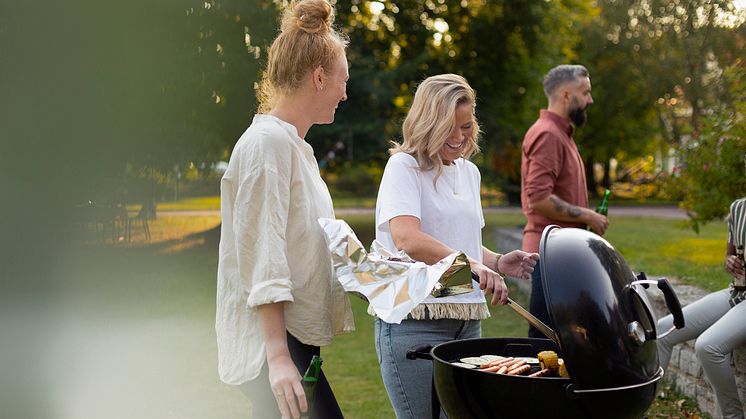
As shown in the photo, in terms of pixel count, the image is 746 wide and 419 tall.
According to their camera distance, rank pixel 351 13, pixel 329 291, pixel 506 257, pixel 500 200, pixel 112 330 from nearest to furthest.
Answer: pixel 329 291 → pixel 112 330 → pixel 506 257 → pixel 351 13 → pixel 500 200

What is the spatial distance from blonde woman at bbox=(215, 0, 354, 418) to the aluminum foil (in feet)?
0.20

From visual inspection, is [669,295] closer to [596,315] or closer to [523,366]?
[596,315]

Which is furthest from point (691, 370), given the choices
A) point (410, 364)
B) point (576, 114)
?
point (410, 364)

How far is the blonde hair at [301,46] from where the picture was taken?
2.18 m

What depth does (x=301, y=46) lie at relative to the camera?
2180 mm

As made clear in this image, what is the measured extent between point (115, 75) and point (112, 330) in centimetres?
111

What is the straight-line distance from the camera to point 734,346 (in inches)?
178

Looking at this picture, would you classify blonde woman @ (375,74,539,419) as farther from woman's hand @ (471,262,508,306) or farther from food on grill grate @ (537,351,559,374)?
food on grill grate @ (537,351,559,374)

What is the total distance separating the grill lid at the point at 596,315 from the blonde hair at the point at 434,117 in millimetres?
635

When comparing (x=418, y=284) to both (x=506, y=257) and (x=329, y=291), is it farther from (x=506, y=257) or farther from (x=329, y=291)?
(x=506, y=257)

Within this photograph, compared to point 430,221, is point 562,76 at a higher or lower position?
higher

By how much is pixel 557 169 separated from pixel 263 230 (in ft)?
11.1

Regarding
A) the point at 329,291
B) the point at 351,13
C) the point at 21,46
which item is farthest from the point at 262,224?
the point at 351,13

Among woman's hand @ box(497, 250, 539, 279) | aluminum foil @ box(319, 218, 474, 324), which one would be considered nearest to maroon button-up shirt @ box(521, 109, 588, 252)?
woman's hand @ box(497, 250, 539, 279)
